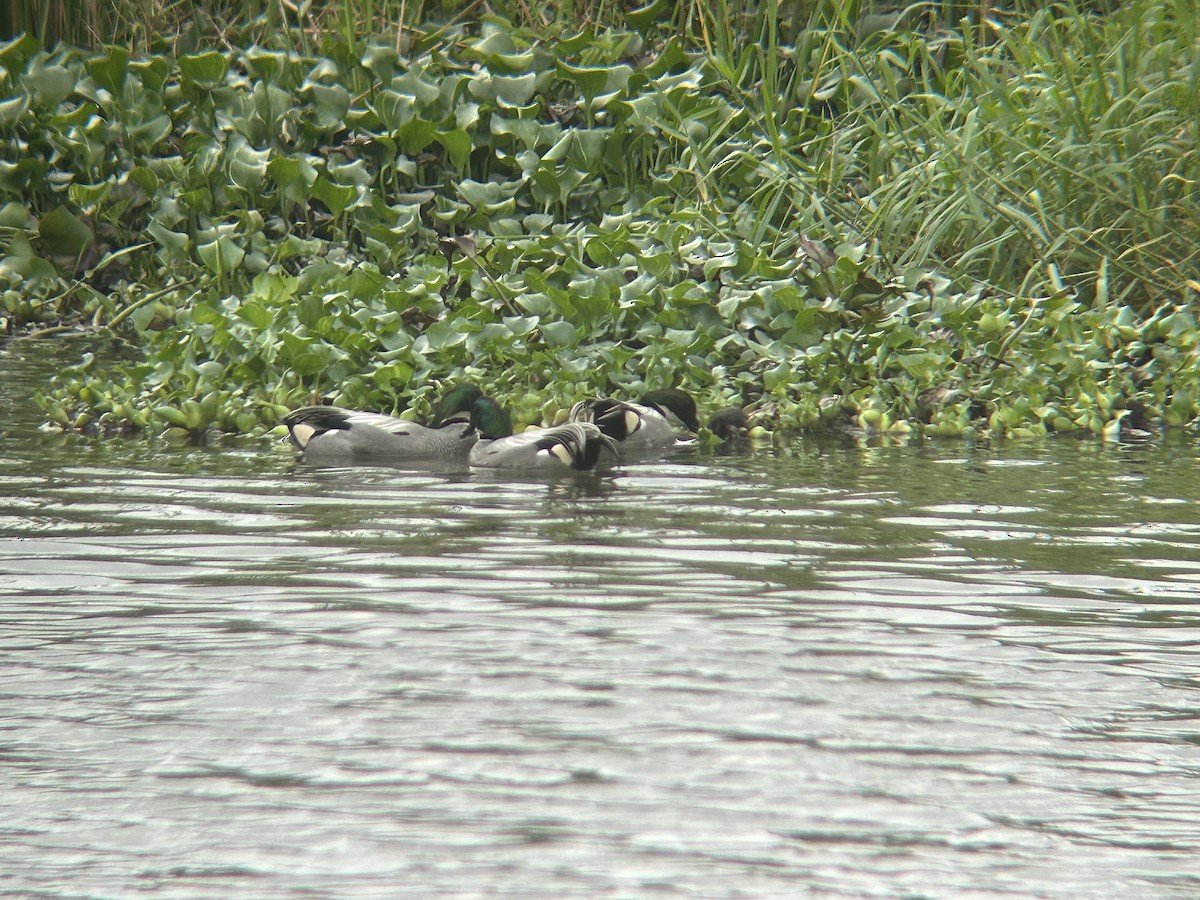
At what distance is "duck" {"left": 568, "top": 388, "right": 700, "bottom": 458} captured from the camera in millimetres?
7922

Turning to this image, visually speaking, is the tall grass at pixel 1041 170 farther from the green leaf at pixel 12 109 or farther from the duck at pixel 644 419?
the green leaf at pixel 12 109

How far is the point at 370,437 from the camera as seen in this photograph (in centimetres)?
784

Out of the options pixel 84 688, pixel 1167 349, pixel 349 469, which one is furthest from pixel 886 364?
pixel 84 688

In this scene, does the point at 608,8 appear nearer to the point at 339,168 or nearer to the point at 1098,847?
the point at 339,168

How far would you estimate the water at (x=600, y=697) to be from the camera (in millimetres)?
2982

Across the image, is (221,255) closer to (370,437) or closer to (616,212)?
(616,212)

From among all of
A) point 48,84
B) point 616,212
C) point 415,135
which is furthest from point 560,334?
point 48,84

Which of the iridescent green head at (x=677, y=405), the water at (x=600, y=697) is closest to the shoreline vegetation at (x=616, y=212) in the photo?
the iridescent green head at (x=677, y=405)

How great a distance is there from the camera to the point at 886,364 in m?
8.81

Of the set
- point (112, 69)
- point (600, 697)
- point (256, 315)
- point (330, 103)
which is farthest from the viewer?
point (112, 69)

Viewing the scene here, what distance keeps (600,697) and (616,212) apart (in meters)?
8.00

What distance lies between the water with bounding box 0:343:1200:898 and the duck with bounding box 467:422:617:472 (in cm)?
Result: 80

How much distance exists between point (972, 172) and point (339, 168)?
4.09 m

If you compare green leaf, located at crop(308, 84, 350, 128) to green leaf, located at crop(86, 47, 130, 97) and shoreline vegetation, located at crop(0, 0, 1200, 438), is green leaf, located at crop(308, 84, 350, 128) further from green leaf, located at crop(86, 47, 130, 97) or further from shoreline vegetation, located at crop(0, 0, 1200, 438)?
green leaf, located at crop(86, 47, 130, 97)
